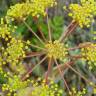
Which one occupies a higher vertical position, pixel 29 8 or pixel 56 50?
pixel 29 8

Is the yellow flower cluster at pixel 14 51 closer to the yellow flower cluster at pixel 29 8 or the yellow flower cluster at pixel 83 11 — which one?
the yellow flower cluster at pixel 29 8

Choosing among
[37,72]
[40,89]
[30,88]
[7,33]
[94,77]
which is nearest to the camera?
[40,89]

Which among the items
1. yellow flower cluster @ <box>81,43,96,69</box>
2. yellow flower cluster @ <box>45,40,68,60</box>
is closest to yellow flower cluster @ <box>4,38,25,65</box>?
yellow flower cluster @ <box>45,40,68,60</box>

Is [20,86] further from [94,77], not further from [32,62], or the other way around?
[94,77]

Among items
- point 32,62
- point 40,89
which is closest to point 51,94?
point 40,89

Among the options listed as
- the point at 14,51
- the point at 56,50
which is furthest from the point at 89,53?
the point at 14,51

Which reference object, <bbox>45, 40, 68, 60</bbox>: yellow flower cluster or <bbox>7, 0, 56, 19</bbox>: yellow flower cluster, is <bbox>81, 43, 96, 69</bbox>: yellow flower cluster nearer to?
<bbox>45, 40, 68, 60</bbox>: yellow flower cluster

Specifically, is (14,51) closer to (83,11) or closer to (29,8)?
(29,8)

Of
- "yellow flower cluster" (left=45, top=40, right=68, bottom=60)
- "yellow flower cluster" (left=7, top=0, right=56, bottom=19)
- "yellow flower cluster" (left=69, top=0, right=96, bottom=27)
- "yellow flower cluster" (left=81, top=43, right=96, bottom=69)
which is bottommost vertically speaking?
"yellow flower cluster" (left=81, top=43, right=96, bottom=69)
